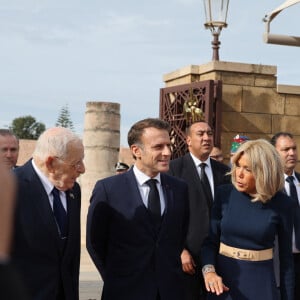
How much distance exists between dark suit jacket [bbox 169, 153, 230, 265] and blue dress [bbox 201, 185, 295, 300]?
107 centimetres

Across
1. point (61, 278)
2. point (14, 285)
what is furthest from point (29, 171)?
point (14, 285)

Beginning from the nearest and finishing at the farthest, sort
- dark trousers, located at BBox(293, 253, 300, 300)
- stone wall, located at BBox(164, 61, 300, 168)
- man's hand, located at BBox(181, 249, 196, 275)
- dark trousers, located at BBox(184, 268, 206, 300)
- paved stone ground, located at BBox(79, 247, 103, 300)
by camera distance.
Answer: man's hand, located at BBox(181, 249, 196, 275), dark trousers, located at BBox(184, 268, 206, 300), dark trousers, located at BBox(293, 253, 300, 300), paved stone ground, located at BBox(79, 247, 103, 300), stone wall, located at BBox(164, 61, 300, 168)

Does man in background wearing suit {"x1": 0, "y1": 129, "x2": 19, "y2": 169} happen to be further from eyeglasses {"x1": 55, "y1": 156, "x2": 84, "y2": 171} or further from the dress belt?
the dress belt

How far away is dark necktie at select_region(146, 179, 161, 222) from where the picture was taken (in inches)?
162

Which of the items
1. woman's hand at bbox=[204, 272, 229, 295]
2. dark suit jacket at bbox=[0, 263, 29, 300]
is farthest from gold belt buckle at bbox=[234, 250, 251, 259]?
dark suit jacket at bbox=[0, 263, 29, 300]

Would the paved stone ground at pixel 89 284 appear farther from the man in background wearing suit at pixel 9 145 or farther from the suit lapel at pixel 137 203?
the suit lapel at pixel 137 203

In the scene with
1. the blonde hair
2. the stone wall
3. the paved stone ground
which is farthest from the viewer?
the stone wall

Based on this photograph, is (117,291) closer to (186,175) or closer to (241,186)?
(241,186)

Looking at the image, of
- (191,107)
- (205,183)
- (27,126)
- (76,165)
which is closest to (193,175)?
(205,183)

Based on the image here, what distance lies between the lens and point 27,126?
250 feet

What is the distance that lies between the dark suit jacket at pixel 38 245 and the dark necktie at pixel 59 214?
4 cm

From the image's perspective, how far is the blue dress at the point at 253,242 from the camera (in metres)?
4.09

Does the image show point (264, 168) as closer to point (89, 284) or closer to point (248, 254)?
point (248, 254)

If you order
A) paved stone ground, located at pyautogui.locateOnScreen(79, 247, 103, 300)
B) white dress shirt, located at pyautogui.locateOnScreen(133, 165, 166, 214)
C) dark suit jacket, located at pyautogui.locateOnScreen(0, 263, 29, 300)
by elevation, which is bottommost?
paved stone ground, located at pyautogui.locateOnScreen(79, 247, 103, 300)
